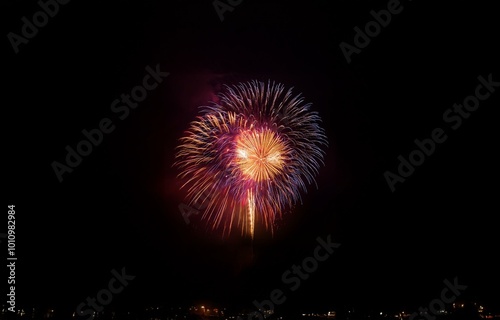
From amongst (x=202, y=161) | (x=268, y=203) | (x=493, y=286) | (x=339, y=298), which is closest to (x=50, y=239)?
(x=202, y=161)

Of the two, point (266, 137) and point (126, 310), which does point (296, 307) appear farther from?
point (266, 137)

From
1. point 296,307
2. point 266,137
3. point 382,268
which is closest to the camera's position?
point 266,137

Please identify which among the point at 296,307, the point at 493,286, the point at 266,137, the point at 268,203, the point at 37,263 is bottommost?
the point at 493,286

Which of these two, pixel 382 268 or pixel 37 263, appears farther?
pixel 382 268
